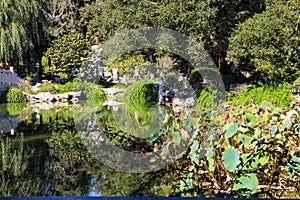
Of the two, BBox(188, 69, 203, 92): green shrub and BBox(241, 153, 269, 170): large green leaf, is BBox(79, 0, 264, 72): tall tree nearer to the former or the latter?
BBox(188, 69, 203, 92): green shrub

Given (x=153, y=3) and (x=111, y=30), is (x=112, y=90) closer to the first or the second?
(x=111, y=30)

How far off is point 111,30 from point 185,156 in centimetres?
911

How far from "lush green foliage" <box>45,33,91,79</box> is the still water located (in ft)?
27.1

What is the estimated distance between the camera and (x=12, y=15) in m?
11.0

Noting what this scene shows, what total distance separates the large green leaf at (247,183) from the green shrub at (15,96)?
9965mm

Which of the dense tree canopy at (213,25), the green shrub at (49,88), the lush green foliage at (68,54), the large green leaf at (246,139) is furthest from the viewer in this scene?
the lush green foliage at (68,54)

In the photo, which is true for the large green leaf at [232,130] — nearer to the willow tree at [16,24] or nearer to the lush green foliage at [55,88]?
the willow tree at [16,24]

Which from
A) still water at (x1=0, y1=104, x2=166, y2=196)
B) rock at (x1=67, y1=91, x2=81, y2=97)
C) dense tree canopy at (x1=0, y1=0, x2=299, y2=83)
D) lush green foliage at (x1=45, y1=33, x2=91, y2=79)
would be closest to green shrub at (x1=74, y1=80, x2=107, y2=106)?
rock at (x1=67, y1=91, x2=81, y2=97)

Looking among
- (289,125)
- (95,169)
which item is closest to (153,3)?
(95,169)

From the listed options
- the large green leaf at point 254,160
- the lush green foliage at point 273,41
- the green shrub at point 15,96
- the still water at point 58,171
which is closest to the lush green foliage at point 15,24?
the green shrub at point 15,96

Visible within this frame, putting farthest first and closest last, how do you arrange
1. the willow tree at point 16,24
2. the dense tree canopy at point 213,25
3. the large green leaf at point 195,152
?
1. the willow tree at point 16,24
2. the dense tree canopy at point 213,25
3. the large green leaf at point 195,152

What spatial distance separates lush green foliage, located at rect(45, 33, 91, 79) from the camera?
13.4 metres

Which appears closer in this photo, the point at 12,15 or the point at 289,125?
the point at 289,125

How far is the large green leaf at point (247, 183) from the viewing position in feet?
7.25
